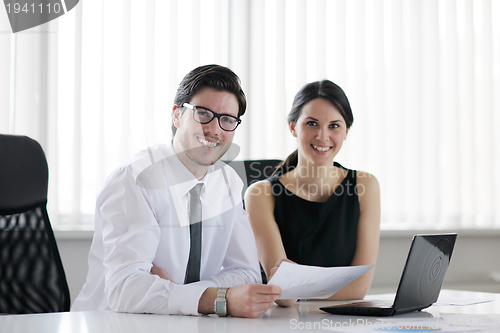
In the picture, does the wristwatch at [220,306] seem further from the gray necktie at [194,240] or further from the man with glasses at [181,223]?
the gray necktie at [194,240]

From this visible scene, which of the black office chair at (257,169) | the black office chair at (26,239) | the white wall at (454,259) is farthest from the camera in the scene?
the white wall at (454,259)

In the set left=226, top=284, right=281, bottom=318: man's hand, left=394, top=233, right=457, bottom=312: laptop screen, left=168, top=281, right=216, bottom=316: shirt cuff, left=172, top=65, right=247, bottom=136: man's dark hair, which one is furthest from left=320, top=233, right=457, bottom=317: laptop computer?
left=172, top=65, right=247, bottom=136: man's dark hair

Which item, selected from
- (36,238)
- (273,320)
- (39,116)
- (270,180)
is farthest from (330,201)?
(39,116)

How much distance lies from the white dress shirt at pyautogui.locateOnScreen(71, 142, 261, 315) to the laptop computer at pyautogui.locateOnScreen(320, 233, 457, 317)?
332 mm

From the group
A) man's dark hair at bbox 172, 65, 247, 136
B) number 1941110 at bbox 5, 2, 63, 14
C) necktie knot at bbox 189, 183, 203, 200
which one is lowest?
necktie knot at bbox 189, 183, 203, 200

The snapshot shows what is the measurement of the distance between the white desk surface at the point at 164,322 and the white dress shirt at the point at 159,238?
0.20 feet

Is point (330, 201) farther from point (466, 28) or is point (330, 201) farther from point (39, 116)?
point (466, 28)

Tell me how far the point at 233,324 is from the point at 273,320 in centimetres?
9

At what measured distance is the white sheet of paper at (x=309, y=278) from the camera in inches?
30.0

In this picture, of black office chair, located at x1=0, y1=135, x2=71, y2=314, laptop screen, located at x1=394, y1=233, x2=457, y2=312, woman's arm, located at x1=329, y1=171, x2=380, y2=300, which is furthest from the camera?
woman's arm, located at x1=329, y1=171, x2=380, y2=300

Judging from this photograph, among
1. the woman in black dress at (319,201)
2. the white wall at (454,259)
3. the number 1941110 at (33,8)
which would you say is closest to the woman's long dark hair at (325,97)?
the woman in black dress at (319,201)

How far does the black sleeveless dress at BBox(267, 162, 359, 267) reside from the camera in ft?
4.64

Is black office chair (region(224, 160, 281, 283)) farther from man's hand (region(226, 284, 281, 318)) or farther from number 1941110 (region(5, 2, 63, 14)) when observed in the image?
number 1941110 (region(5, 2, 63, 14))

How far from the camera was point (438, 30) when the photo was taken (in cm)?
248
